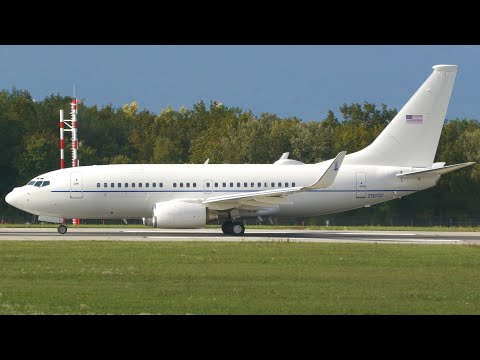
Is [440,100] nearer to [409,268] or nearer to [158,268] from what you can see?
[409,268]

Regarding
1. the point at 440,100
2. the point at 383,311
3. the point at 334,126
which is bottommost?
the point at 383,311

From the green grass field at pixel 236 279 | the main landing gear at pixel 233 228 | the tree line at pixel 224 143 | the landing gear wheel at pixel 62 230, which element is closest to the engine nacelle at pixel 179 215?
the main landing gear at pixel 233 228

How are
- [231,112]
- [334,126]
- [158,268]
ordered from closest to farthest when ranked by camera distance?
[158,268] < [334,126] < [231,112]

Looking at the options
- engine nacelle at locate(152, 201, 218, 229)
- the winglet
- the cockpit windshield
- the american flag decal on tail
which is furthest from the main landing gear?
the american flag decal on tail

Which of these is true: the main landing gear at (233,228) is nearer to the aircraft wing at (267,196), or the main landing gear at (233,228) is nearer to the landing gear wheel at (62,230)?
the aircraft wing at (267,196)

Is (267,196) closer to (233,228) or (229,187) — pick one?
(233,228)

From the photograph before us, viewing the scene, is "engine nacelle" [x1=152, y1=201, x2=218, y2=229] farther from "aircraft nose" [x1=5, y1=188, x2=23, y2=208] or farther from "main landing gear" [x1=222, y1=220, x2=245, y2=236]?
"aircraft nose" [x1=5, y1=188, x2=23, y2=208]

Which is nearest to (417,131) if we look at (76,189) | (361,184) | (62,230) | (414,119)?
(414,119)

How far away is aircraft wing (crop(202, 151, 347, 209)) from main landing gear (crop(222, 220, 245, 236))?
0.98 meters

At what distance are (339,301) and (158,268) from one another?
7.64m

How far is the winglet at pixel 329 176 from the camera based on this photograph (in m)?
38.6

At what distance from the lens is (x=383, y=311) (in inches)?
690

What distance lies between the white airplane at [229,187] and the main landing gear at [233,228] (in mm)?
47
